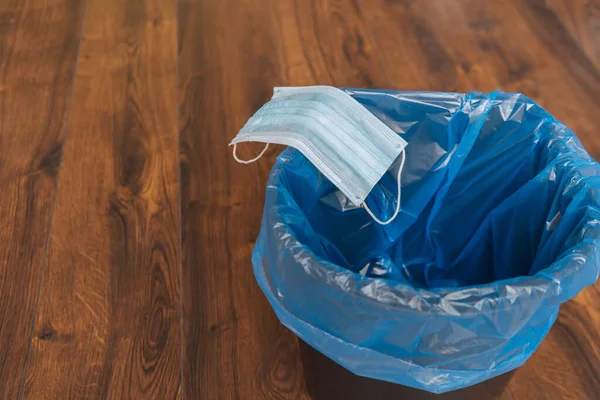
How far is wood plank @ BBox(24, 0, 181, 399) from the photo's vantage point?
0.83 metres

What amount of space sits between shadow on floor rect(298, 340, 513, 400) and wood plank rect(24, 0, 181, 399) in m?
0.21

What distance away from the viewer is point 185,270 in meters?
0.92

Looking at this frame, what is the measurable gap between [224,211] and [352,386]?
1.38ft

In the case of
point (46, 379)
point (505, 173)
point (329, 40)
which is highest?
point (505, 173)

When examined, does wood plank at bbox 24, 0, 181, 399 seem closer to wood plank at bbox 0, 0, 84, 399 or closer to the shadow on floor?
wood plank at bbox 0, 0, 84, 399

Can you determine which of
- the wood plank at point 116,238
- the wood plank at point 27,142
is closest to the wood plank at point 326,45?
the wood plank at point 116,238

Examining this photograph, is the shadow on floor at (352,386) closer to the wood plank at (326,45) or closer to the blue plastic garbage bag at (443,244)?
the blue plastic garbage bag at (443,244)

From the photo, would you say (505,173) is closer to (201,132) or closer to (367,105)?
(367,105)

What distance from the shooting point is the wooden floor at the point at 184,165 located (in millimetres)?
826

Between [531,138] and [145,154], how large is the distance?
0.64 m

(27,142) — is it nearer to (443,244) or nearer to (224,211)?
(224,211)

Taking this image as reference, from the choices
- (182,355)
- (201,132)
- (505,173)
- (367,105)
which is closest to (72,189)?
(201,132)

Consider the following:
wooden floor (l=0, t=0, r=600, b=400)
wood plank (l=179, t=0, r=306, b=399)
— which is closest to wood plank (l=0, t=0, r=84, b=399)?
wooden floor (l=0, t=0, r=600, b=400)

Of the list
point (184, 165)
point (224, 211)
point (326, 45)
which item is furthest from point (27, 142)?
point (326, 45)
